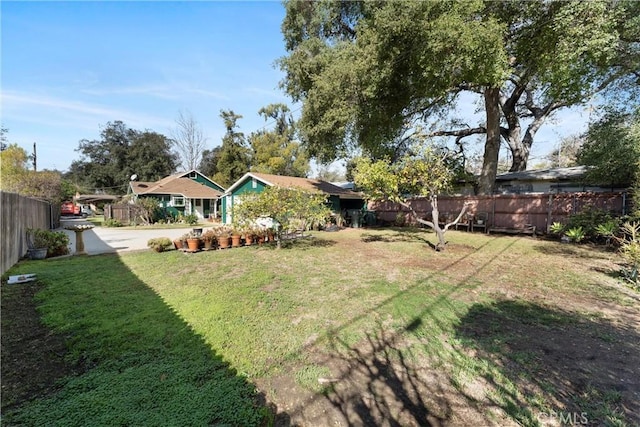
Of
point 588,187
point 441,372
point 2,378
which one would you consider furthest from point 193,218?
point 588,187

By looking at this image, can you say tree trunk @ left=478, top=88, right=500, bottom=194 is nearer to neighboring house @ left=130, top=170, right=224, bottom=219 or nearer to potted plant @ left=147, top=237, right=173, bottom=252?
potted plant @ left=147, top=237, right=173, bottom=252

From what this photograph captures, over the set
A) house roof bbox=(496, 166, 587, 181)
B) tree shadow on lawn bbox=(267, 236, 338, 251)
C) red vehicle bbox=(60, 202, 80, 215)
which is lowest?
tree shadow on lawn bbox=(267, 236, 338, 251)

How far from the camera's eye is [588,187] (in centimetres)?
1466

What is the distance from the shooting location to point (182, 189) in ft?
80.0

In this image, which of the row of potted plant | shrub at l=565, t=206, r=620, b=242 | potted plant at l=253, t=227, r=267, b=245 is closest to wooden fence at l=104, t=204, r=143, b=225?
the row of potted plant

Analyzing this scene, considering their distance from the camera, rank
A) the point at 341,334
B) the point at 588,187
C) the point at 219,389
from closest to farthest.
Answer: the point at 219,389 < the point at 341,334 < the point at 588,187

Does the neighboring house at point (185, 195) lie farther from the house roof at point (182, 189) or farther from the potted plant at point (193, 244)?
the potted plant at point (193, 244)

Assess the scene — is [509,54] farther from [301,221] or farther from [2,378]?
[2,378]

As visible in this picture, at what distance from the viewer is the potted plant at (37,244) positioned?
788 centimetres

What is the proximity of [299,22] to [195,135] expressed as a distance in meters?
21.7

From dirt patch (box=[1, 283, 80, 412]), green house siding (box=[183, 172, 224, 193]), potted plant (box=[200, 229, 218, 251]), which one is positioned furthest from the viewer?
green house siding (box=[183, 172, 224, 193])

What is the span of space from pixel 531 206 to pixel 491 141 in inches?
148

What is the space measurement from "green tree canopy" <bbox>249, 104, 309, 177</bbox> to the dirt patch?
28956 millimetres

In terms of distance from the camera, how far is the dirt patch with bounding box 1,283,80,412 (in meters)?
2.50
